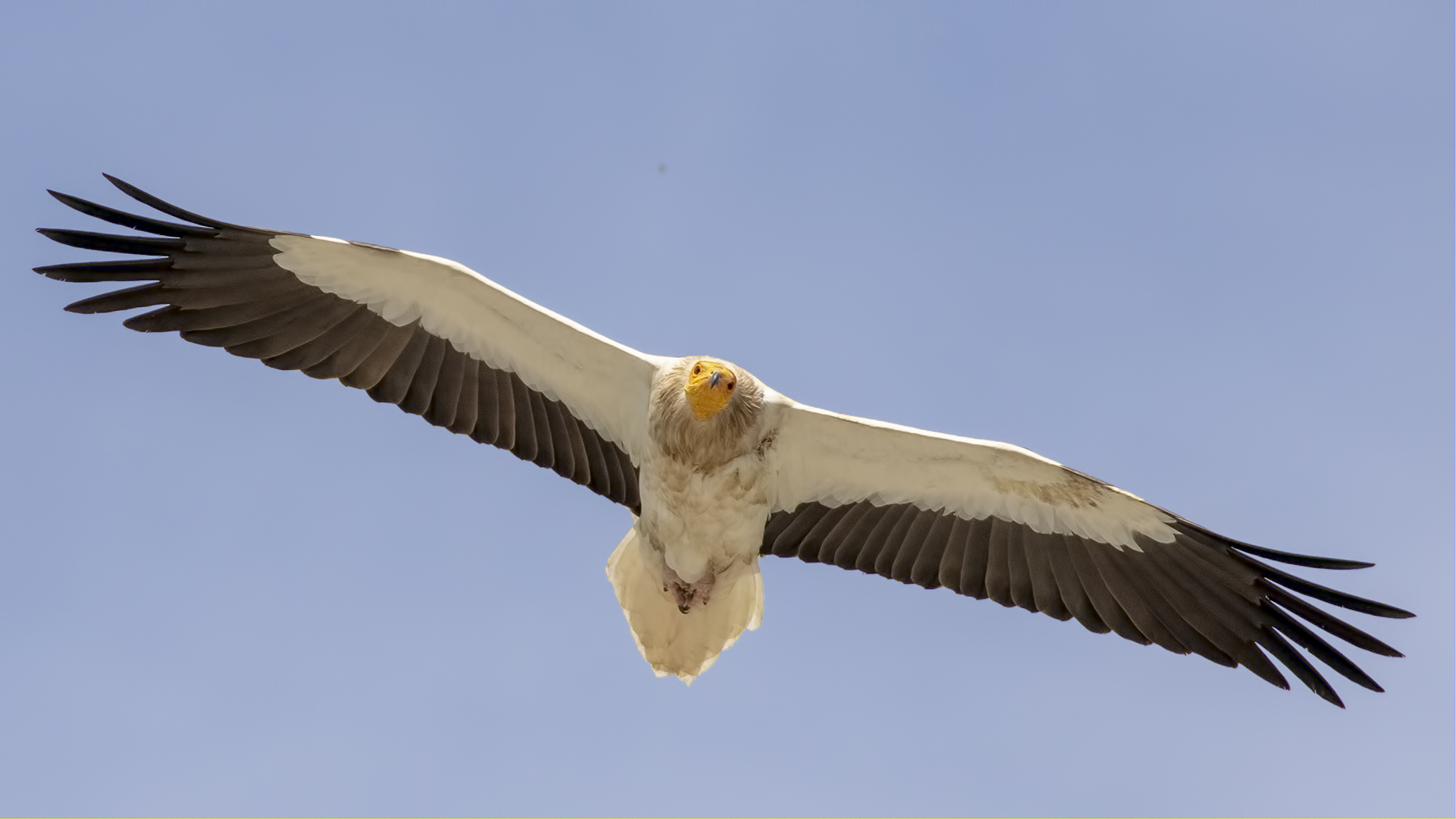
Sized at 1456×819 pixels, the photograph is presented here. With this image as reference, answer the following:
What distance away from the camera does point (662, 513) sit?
7363 mm

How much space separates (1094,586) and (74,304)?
5.86 m

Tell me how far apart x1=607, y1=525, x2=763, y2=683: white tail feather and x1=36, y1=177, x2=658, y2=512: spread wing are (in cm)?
39

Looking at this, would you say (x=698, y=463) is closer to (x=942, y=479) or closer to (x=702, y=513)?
(x=702, y=513)

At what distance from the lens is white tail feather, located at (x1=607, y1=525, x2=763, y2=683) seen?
25.2 ft

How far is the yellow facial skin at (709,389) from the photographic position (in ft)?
22.5

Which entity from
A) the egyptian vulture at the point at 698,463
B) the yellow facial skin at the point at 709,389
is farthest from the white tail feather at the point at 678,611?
the yellow facial skin at the point at 709,389

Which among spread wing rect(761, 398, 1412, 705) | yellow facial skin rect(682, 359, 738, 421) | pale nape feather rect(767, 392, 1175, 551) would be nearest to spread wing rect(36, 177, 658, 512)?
yellow facial skin rect(682, 359, 738, 421)

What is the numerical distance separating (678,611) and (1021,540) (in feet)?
6.86

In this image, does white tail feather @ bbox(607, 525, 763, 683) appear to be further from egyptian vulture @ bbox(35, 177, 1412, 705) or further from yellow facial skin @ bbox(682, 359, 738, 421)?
yellow facial skin @ bbox(682, 359, 738, 421)

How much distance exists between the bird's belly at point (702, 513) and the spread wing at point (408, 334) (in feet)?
1.36

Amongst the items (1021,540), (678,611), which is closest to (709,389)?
(678,611)

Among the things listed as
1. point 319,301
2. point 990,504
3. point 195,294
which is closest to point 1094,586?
point 990,504

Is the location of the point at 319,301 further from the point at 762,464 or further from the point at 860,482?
the point at 860,482

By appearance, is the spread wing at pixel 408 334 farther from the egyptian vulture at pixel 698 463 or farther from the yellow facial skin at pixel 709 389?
the yellow facial skin at pixel 709 389
